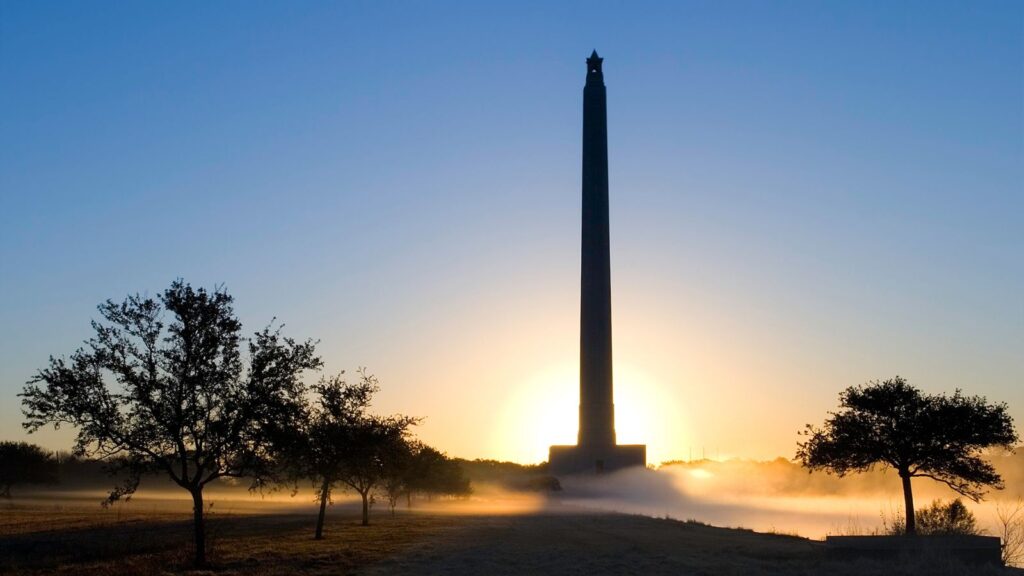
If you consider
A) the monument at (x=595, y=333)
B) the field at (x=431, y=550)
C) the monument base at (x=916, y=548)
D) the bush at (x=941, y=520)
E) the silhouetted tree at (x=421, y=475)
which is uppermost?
the monument at (x=595, y=333)

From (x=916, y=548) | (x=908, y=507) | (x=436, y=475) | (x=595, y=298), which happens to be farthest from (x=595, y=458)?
(x=916, y=548)

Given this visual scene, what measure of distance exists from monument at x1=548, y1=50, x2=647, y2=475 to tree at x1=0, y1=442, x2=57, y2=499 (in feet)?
188

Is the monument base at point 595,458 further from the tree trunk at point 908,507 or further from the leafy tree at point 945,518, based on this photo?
the tree trunk at point 908,507

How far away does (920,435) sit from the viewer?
1967 inches

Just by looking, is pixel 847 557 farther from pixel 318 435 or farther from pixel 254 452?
pixel 318 435

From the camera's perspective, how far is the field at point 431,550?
30.2 m

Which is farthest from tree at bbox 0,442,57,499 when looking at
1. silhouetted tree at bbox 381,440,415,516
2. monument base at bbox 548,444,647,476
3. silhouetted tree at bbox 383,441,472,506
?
monument base at bbox 548,444,647,476

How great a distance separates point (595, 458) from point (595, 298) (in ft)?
60.9

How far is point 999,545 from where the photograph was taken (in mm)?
33062

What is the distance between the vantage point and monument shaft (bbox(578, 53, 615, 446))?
330ft

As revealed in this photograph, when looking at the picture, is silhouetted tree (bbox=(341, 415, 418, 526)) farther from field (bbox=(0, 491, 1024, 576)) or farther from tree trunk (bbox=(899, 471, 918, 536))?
tree trunk (bbox=(899, 471, 918, 536))

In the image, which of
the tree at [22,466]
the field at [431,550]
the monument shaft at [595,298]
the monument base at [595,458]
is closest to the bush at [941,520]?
the field at [431,550]

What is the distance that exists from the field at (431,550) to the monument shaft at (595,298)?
51571 millimetres

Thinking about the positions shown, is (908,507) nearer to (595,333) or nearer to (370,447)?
(370,447)
